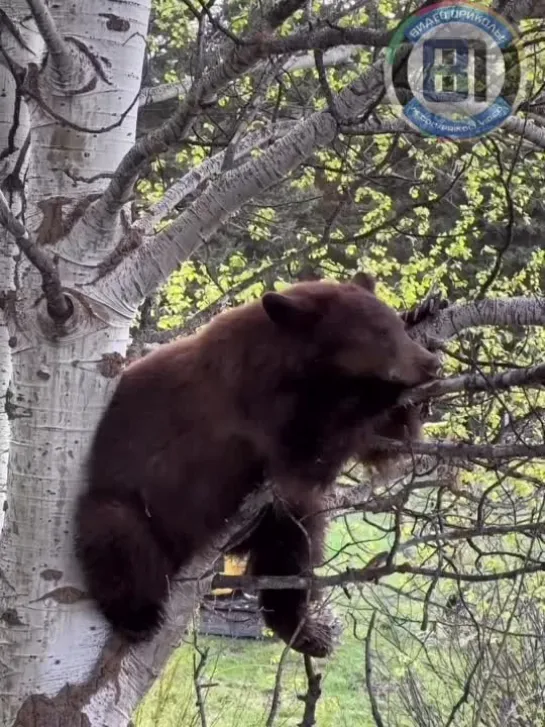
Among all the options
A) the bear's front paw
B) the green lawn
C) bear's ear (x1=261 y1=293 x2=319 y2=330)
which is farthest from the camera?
the green lawn

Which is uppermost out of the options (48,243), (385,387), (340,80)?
(340,80)

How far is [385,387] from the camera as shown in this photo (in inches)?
86.8

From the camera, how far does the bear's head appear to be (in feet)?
7.10

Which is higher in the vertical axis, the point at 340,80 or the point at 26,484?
the point at 340,80

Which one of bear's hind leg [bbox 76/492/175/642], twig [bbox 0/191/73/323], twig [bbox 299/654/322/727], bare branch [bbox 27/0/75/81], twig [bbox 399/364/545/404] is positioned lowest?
twig [bbox 299/654/322/727]

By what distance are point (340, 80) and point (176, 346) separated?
109 inches

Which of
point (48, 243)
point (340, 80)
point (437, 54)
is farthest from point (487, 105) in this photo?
point (340, 80)

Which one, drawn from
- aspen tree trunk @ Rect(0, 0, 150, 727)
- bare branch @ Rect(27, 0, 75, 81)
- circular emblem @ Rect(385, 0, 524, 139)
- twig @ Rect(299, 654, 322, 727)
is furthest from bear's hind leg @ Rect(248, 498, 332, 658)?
bare branch @ Rect(27, 0, 75, 81)

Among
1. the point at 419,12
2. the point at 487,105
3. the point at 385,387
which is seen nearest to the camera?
the point at 419,12

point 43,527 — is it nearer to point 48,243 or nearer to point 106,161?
point 48,243

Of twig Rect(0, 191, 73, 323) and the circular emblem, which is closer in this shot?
twig Rect(0, 191, 73, 323)

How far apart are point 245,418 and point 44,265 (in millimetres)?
697

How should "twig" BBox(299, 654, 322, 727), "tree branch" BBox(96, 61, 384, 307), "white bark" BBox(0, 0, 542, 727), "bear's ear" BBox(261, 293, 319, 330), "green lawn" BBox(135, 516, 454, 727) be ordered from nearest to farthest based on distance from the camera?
"tree branch" BBox(96, 61, 384, 307), "white bark" BBox(0, 0, 542, 727), "bear's ear" BBox(261, 293, 319, 330), "twig" BBox(299, 654, 322, 727), "green lawn" BBox(135, 516, 454, 727)

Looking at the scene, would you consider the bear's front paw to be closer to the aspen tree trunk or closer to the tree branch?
the aspen tree trunk
